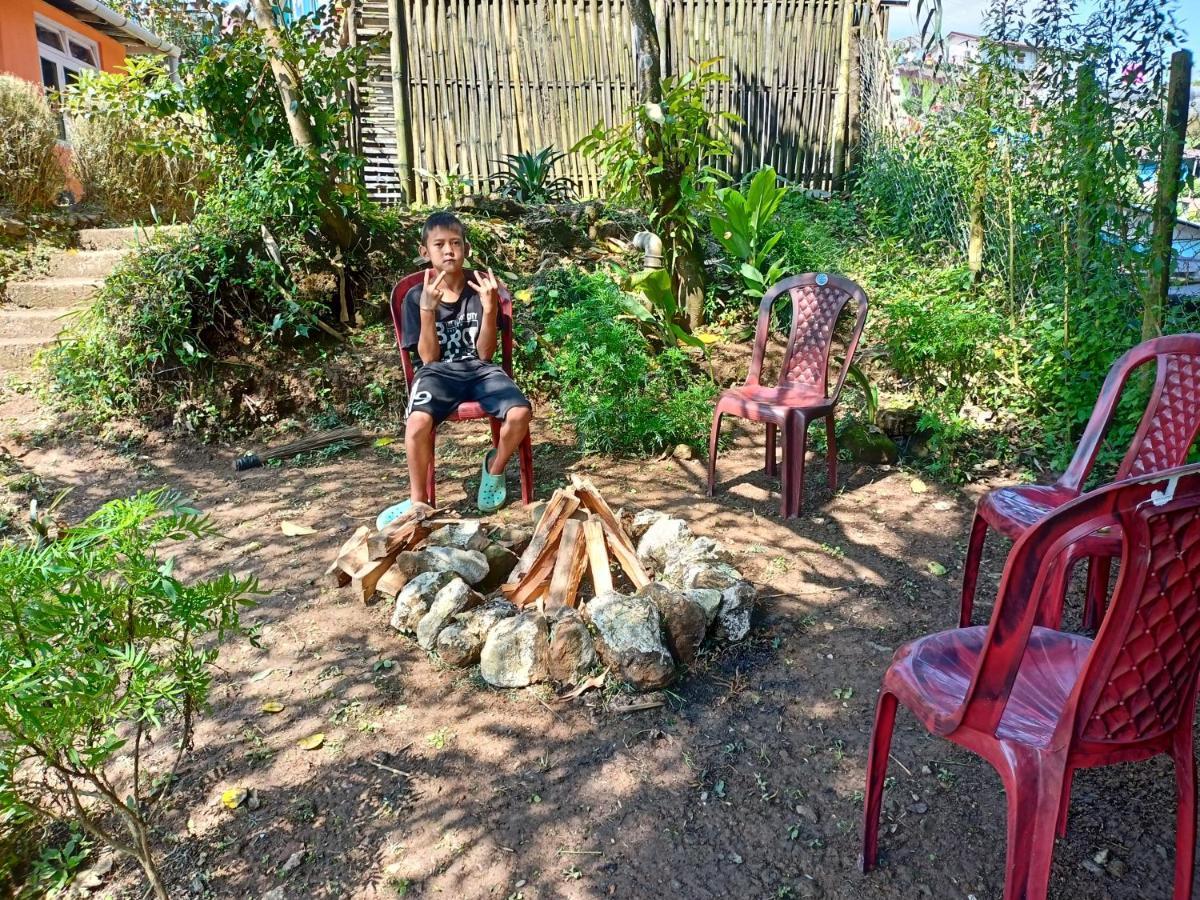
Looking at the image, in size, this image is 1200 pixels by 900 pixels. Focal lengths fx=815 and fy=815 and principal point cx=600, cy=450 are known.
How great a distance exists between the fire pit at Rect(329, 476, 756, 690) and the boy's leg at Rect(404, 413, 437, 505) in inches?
15.9

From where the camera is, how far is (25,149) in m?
7.54

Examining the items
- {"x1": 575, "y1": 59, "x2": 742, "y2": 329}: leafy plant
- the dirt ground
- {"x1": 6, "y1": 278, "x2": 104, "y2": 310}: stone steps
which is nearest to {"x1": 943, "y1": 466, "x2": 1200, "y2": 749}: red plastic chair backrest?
the dirt ground

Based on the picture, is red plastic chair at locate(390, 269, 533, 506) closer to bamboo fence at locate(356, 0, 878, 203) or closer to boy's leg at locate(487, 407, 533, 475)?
boy's leg at locate(487, 407, 533, 475)

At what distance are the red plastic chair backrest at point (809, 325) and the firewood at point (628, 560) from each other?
60.2 inches

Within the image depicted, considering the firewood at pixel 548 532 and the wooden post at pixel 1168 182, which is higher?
the wooden post at pixel 1168 182

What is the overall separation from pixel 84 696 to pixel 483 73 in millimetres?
8081

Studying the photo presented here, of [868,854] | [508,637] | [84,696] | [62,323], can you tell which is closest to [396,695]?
[508,637]

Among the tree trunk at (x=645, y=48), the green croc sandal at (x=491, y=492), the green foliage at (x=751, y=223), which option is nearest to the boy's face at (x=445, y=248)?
the green croc sandal at (x=491, y=492)

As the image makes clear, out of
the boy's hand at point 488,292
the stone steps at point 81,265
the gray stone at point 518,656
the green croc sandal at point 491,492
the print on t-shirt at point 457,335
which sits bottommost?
the gray stone at point 518,656

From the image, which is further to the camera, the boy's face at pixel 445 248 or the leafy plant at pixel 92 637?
the boy's face at pixel 445 248

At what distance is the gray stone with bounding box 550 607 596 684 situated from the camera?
9.21 feet

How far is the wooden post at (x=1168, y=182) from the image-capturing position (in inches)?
143

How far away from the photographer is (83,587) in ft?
5.45

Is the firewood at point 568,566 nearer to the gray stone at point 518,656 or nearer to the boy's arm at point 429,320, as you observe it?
the gray stone at point 518,656
